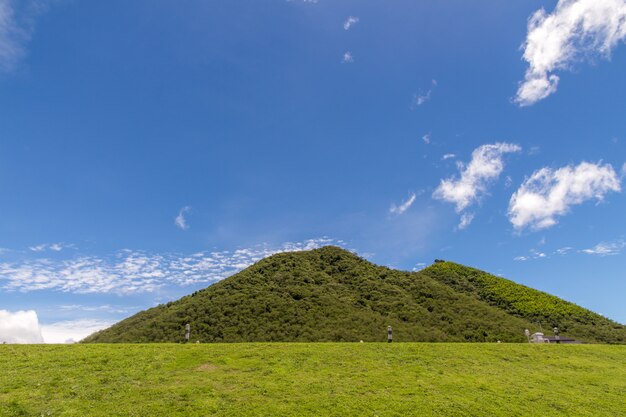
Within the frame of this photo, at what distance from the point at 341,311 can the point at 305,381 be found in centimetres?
2769

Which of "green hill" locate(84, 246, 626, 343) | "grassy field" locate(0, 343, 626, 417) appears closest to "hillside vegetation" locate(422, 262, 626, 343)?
"green hill" locate(84, 246, 626, 343)

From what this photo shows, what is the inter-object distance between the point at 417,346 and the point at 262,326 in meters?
21.5

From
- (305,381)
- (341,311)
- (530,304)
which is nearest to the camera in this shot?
(305,381)

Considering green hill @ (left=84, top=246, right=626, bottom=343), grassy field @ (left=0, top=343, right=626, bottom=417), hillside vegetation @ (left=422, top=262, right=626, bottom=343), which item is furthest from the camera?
hillside vegetation @ (left=422, top=262, right=626, bottom=343)

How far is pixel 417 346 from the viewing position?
20953 mm

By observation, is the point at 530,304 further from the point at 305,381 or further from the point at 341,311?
the point at 305,381

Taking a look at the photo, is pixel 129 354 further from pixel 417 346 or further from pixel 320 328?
pixel 320 328

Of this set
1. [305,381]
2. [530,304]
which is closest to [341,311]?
[305,381]

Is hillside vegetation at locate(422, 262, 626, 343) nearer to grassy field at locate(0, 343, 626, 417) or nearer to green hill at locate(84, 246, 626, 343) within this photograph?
green hill at locate(84, 246, 626, 343)

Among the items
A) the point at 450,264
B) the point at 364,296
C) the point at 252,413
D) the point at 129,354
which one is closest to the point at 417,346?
the point at 252,413

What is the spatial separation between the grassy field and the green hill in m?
17.6

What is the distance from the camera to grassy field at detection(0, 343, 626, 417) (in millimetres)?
13359

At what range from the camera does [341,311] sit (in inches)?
1677

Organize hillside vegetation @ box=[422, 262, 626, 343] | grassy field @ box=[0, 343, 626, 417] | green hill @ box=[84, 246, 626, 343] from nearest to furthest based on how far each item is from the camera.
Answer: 1. grassy field @ box=[0, 343, 626, 417]
2. green hill @ box=[84, 246, 626, 343]
3. hillside vegetation @ box=[422, 262, 626, 343]
